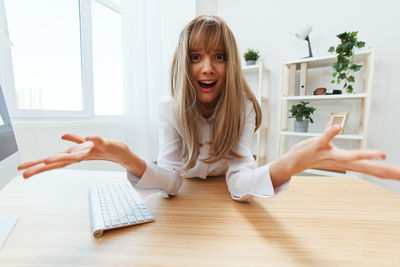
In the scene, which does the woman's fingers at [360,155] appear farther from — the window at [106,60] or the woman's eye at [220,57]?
the window at [106,60]

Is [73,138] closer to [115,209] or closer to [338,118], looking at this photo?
[115,209]

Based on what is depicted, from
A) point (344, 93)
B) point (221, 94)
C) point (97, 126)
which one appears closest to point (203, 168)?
point (221, 94)

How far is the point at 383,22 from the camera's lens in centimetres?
137

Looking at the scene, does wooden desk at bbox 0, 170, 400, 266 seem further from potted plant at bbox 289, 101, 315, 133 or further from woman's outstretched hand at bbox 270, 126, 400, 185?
potted plant at bbox 289, 101, 315, 133

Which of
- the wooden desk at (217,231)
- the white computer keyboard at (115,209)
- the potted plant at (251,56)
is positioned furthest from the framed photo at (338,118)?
the white computer keyboard at (115,209)

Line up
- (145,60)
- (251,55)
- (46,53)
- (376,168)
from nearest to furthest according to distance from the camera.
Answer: (376,168)
(46,53)
(145,60)
(251,55)

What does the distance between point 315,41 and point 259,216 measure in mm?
1753

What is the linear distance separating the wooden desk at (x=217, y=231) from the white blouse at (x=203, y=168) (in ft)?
0.12

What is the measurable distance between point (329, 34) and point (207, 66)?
1.53 metres

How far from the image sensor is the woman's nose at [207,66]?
592 mm

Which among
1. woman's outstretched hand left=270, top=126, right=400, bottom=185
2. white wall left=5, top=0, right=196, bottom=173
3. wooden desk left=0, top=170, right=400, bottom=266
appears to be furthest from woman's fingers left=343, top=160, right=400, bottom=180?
white wall left=5, top=0, right=196, bottom=173

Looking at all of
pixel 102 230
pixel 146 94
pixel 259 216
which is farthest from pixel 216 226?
pixel 146 94

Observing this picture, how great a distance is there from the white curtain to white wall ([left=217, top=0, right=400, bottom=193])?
60 centimetres

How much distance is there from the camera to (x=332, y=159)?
11.2 inches
